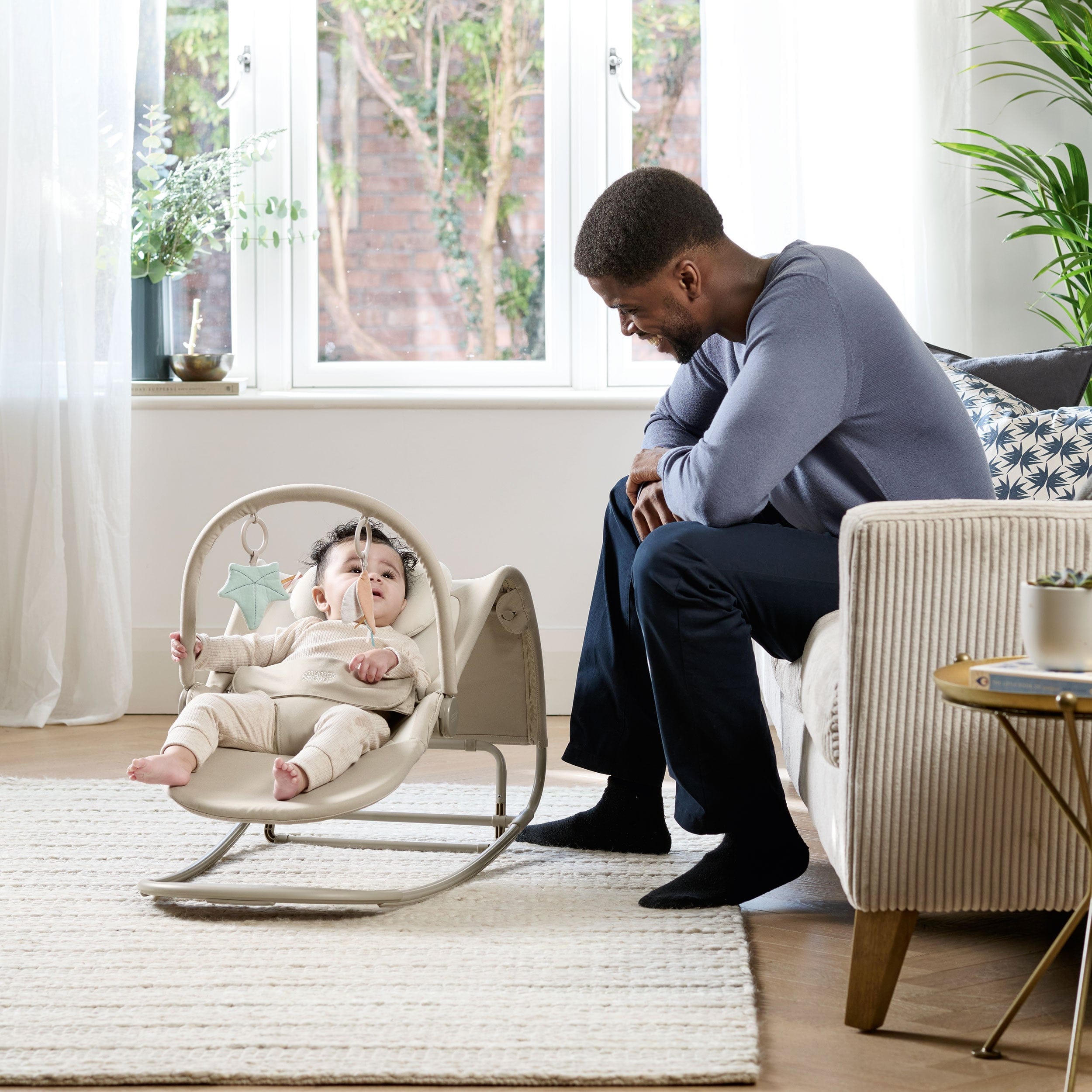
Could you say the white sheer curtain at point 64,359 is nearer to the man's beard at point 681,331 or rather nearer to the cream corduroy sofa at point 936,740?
the man's beard at point 681,331

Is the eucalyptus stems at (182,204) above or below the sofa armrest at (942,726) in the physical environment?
above

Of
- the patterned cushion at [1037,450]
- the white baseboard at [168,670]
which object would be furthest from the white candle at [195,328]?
the patterned cushion at [1037,450]

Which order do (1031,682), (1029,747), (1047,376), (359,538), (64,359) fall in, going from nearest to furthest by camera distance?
1. (1031,682)
2. (1029,747)
3. (359,538)
4. (1047,376)
5. (64,359)

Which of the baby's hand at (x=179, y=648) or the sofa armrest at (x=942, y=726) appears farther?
the baby's hand at (x=179, y=648)

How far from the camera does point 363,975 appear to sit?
1472mm

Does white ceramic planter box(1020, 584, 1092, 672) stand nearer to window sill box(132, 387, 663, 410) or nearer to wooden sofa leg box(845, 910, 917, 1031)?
wooden sofa leg box(845, 910, 917, 1031)

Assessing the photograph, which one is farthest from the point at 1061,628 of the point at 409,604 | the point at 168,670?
the point at 168,670

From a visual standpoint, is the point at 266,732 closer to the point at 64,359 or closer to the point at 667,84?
the point at 64,359

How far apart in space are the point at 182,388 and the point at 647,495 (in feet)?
5.69

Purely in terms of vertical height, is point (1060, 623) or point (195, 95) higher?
point (195, 95)

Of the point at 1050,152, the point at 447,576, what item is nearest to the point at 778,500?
the point at 447,576

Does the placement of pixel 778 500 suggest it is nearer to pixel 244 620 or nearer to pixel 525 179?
pixel 244 620

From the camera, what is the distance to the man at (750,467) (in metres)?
1.58

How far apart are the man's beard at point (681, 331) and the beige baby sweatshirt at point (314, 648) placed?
0.60m
